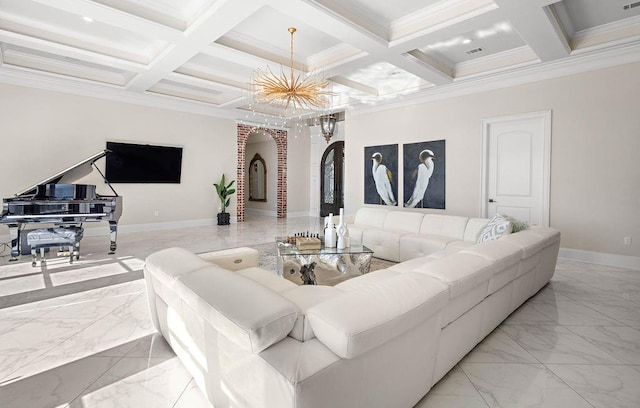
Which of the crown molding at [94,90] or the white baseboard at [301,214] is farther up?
the crown molding at [94,90]

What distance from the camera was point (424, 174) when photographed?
6672mm

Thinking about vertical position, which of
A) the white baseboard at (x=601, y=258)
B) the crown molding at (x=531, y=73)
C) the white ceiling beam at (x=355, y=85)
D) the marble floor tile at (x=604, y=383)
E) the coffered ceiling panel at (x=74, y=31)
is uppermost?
the coffered ceiling panel at (x=74, y=31)

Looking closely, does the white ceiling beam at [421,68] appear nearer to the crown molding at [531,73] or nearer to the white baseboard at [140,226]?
the crown molding at [531,73]

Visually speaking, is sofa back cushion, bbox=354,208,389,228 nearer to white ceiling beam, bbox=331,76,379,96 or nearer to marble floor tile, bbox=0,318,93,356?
white ceiling beam, bbox=331,76,379,96

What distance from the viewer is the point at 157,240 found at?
243 inches

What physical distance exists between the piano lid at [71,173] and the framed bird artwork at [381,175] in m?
5.05

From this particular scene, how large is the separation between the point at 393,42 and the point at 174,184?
18.9 feet

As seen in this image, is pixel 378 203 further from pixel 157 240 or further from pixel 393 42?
pixel 157 240

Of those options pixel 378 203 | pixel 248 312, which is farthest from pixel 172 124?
pixel 248 312

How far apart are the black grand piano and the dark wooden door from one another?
663 cm

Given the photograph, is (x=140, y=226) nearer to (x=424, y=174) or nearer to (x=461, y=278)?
(x=424, y=174)

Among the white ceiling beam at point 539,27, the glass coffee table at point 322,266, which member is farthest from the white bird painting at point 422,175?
the glass coffee table at point 322,266

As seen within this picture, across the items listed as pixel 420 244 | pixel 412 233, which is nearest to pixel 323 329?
pixel 420 244

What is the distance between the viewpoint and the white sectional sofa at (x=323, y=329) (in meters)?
1.19
